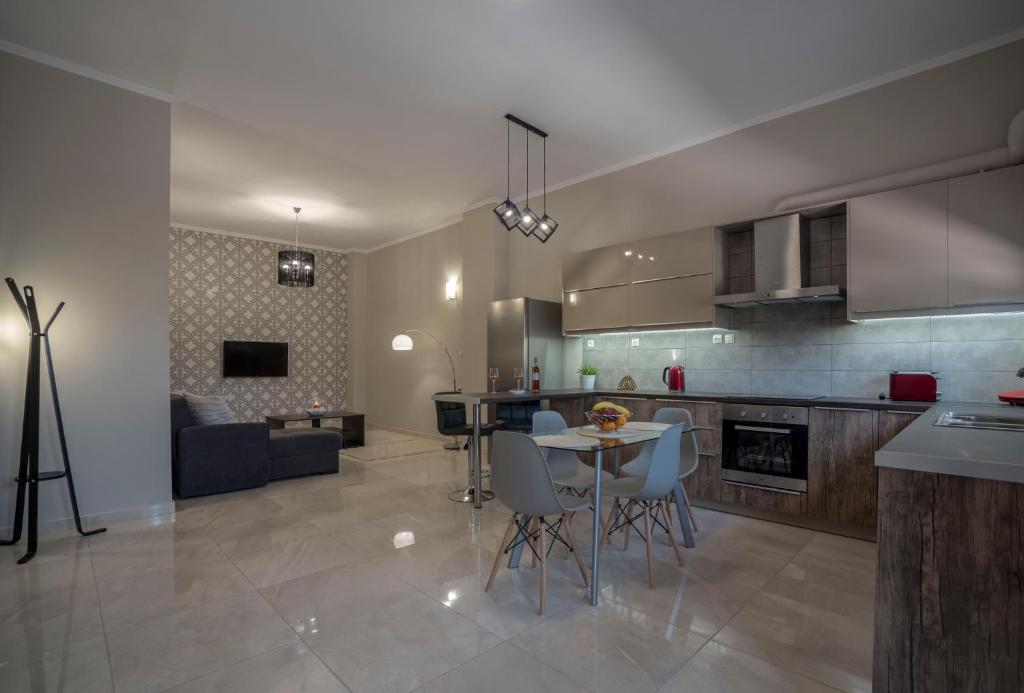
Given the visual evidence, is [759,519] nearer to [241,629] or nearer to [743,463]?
[743,463]

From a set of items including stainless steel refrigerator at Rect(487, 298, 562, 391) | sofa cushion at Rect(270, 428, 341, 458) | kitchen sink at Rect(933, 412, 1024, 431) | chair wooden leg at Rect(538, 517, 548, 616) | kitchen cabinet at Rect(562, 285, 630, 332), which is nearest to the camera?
kitchen sink at Rect(933, 412, 1024, 431)

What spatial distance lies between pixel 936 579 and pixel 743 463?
253 centimetres

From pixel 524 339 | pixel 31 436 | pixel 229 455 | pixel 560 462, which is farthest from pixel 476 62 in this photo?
pixel 229 455

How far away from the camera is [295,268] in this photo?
22.4ft

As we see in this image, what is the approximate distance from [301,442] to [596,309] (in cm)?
327

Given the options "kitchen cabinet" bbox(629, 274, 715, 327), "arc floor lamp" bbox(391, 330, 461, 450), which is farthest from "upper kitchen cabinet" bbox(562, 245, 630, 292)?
"arc floor lamp" bbox(391, 330, 461, 450)

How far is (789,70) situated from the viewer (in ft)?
11.4

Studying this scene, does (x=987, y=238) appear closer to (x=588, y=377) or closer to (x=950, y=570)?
(x=950, y=570)

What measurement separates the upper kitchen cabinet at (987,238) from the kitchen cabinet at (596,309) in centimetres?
231

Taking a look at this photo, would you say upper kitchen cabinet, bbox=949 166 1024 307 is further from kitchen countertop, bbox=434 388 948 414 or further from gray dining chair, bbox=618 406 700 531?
gray dining chair, bbox=618 406 700 531

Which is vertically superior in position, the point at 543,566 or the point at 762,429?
the point at 762,429

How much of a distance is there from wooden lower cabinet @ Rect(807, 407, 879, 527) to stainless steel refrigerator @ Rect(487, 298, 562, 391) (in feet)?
8.54

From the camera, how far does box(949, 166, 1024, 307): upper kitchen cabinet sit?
2855 mm

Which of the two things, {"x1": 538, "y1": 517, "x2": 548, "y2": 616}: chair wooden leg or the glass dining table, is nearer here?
{"x1": 538, "y1": 517, "x2": 548, "y2": 616}: chair wooden leg
